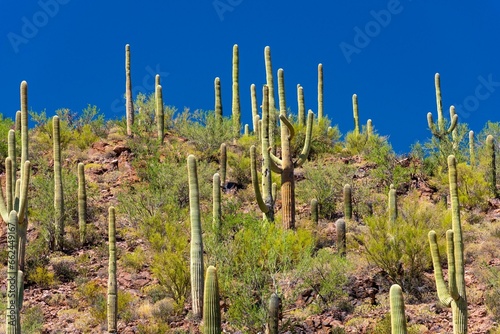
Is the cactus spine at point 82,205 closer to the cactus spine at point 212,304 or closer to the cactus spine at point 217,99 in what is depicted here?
the cactus spine at point 217,99

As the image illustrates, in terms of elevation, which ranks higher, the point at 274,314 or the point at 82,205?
the point at 82,205

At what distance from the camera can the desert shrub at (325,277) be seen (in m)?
16.0

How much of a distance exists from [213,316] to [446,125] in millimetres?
16561

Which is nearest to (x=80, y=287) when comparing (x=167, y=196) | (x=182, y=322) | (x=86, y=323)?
(x=86, y=323)

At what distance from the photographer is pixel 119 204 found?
875 inches

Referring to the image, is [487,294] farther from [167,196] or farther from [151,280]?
[167,196]

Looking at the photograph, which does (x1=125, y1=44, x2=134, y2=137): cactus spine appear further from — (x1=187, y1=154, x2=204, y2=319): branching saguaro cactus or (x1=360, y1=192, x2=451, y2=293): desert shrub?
(x1=360, y1=192, x2=451, y2=293): desert shrub

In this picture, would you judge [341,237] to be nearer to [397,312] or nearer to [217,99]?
[397,312]

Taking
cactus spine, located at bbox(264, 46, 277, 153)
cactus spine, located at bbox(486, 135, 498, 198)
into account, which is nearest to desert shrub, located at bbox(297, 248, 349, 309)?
cactus spine, located at bbox(264, 46, 277, 153)

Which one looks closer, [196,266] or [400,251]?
[196,266]

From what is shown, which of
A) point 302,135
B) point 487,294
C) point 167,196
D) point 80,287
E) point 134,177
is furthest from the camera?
point 302,135

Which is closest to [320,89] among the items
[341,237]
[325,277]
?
[341,237]

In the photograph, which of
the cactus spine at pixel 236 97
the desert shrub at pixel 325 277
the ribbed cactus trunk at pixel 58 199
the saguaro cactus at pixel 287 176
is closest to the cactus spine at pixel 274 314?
the desert shrub at pixel 325 277

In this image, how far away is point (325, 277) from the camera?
16500mm
